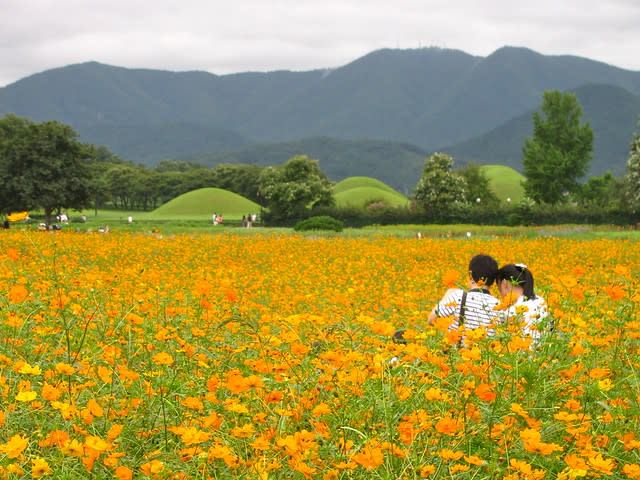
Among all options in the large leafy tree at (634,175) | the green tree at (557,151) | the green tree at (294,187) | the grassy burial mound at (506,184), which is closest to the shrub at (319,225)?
the green tree at (294,187)

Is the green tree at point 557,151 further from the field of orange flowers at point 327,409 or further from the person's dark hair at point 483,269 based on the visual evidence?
the field of orange flowers at point 327,409

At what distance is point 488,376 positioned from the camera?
2697mm

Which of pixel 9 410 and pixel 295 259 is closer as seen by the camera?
pixel 9 410

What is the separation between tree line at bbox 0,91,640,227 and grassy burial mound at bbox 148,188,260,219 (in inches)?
294

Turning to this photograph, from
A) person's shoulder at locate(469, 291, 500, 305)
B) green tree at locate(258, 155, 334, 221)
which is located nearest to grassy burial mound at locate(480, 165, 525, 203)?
green tree at locate(258, 155, 334, 221)

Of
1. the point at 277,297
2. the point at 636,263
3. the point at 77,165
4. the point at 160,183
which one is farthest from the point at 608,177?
the point at 277,297

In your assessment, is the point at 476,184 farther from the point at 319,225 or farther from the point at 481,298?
the point at 481,298

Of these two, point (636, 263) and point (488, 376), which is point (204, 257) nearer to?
point (636, 263)

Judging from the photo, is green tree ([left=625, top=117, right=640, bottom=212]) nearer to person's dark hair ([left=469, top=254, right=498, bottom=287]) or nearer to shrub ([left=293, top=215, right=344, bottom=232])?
shrub ([left=293, top=215, right=344, bottom=232])

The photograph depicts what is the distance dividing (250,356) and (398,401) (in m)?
1.37

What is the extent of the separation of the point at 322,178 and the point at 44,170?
1229 inches

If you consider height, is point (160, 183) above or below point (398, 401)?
above

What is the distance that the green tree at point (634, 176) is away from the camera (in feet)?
143

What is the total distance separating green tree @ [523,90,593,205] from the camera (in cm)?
6062
